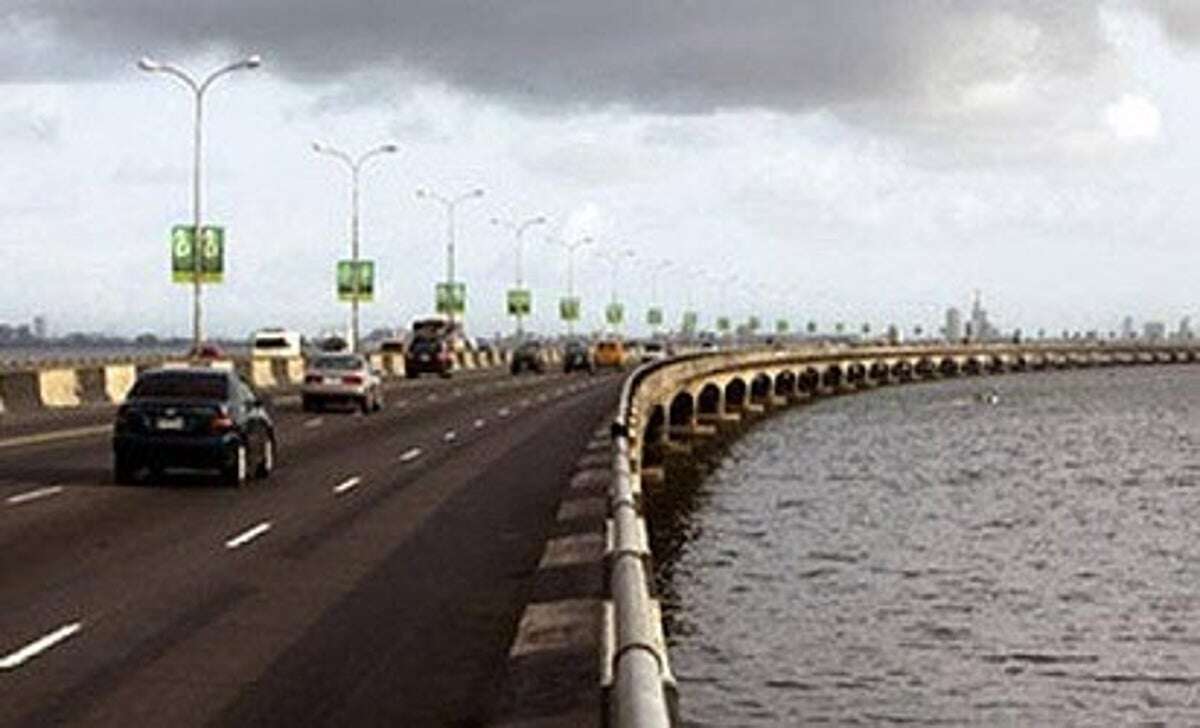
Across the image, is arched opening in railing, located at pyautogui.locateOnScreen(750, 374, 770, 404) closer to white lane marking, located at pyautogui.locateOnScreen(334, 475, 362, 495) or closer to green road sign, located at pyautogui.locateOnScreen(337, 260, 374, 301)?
green road sign, located at pyautogui.locateOnScreen(337, 260, 374, 301)

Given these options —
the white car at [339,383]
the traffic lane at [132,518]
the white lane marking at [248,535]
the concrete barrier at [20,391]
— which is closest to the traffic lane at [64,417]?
the concrete barrier at [20,391]

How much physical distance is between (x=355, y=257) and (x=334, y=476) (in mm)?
74656

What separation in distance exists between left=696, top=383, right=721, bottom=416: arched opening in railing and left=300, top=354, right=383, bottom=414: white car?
31767 millimetres

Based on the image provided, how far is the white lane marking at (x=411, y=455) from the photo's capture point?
36.8m

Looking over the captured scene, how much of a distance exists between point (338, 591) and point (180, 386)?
489 inches

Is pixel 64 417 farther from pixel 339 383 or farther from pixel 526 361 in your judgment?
pixel 526 361

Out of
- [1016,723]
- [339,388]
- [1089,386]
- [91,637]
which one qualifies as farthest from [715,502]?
[1089,386]

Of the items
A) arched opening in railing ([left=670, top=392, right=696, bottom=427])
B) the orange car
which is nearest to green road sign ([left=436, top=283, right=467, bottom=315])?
the orange car

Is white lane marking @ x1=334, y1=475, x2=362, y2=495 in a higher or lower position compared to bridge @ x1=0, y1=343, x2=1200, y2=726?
lower

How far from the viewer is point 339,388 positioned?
57.1 meters

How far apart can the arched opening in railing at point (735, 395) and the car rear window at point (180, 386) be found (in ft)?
235

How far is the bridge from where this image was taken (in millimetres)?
12188

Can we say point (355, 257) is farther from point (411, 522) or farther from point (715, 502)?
Answer: point (411, 522)

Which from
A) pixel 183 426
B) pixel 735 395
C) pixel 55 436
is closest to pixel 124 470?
pixel 183 426
